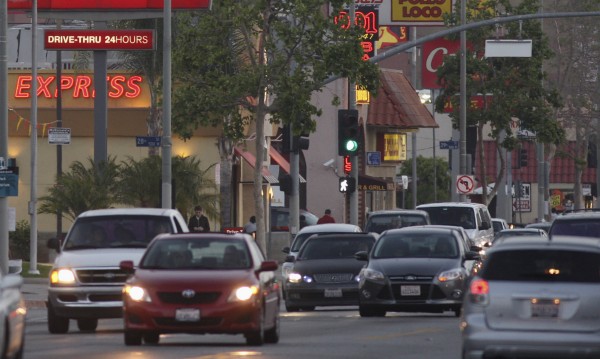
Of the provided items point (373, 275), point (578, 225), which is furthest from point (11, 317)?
point (578, 225)

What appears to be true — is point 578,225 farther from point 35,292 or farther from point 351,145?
point 351,145

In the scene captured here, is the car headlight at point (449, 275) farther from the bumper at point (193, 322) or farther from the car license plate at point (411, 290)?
the bumper at point (193, 322)

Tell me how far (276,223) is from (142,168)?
1673 centimetres

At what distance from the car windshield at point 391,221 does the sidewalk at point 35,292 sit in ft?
28.3

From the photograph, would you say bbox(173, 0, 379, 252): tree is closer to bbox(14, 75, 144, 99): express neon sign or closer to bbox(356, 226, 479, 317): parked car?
bbox(14, 75, 144, 99): express neon sign

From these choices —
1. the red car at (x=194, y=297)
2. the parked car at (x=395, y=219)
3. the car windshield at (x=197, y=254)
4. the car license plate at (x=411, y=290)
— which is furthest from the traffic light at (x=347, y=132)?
the red car at (x=194, y=297)

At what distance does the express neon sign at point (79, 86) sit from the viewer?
5619 centimetres

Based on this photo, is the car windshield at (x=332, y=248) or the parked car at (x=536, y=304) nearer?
the parked car at (x=536, y=304)

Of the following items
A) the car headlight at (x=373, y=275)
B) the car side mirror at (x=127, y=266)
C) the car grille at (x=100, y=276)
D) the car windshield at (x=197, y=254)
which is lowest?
the car headlight at (x=373, y=275)

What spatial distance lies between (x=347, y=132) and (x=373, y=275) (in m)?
17.0

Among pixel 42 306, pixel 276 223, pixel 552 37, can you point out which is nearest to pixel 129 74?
pixel 276 223

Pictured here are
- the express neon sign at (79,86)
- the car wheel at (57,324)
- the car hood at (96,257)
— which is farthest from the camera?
the express neon sign at (79,86)

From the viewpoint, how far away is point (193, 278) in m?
20.6

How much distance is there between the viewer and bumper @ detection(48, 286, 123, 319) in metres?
23.8
